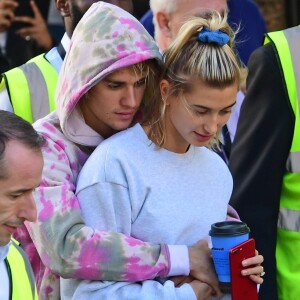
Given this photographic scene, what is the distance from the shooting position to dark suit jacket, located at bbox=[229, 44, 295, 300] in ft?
11.1

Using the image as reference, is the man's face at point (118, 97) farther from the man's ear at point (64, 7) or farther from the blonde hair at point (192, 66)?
the man's ear at point (64, 7)

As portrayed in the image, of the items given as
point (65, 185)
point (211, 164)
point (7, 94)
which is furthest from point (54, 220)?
point (7, 94)

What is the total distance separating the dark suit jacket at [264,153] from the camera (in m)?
3.40

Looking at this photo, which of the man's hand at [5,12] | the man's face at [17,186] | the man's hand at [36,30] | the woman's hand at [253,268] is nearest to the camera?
the man's face at [17,186]

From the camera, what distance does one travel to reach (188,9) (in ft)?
13.6

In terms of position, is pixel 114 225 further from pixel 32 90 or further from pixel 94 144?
pixel 32 90

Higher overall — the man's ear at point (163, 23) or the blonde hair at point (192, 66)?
the blonde hair at point (192, 66)

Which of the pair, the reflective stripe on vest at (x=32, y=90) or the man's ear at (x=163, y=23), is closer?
the reflective stripe on vest at (x=32, y=90)

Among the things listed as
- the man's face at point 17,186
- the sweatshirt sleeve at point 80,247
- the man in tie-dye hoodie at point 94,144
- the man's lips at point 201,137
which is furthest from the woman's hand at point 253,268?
the man's face at point 17,186

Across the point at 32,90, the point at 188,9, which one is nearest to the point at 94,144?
the point at 32,90

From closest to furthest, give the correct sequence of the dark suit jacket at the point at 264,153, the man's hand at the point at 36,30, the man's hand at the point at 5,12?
the dark suit jacket at the point at 264,153, the man's hand at the point at 5,12, the man's hand at the point at 36,30

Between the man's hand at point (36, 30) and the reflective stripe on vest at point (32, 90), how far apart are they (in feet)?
5.87

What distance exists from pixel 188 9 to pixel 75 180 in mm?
1396

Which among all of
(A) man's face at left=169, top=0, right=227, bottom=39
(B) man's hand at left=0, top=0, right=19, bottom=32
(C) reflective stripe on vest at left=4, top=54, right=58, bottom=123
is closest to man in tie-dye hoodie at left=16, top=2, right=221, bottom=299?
(C) reflective stripe on vest at left=4, top=54, right=58, bottom=123
